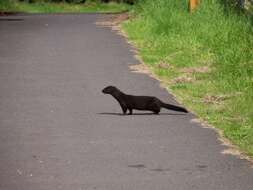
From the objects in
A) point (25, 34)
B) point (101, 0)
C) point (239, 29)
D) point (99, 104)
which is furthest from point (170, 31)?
point (101, 0)

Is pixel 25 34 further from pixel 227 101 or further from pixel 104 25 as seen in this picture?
pixel 227 101

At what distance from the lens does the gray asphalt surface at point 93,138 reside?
379 inches

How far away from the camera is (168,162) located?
1045 cm

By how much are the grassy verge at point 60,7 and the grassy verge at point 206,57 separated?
16.4 m

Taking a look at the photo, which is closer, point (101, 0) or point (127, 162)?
point (127, 162)

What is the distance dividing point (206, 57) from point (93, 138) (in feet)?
23.1

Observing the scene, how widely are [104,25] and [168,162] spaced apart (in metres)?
19.4

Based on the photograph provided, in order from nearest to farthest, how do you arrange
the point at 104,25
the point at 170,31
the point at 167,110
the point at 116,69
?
the point at 167,110 → the point at 116,69 → the point at 170,31 → the point at 104,25

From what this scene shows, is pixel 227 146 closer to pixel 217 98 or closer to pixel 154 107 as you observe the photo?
pixel 154 107

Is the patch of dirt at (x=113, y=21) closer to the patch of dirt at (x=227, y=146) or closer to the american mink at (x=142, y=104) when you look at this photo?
the american mink at (x=142, y=104)

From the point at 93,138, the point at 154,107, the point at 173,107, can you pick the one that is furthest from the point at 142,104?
the point at 93,138

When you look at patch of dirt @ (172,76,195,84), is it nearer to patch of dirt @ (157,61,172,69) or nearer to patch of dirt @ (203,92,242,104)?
patch of dirt @ (157,61,172,69)

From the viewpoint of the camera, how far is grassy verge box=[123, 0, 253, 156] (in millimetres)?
13539

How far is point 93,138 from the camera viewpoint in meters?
11.9
